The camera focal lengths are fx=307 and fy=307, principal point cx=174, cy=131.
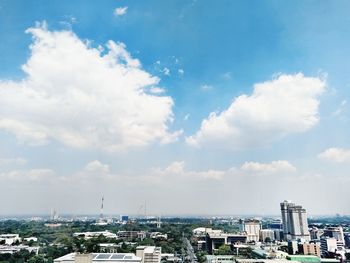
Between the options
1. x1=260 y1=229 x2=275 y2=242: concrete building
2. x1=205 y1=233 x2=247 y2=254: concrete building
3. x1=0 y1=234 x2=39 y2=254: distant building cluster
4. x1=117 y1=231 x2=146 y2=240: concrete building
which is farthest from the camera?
x1=260 y1=229 x2=275 y2=242: concrete building

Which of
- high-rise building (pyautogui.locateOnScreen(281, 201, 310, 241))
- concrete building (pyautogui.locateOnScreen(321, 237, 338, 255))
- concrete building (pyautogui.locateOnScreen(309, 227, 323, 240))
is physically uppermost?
high-rise building (pyautogui.locateOnScreen(281, 201, 310, 241))

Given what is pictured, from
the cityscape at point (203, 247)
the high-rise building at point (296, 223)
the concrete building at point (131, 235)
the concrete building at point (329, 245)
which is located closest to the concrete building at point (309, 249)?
the cityscape at point (203, 247)

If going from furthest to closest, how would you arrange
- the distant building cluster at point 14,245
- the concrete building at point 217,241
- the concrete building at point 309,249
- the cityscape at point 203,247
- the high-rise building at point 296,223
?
the high-rise building at point 296,223 < the concrete building at point 217,241 < the distant building cluster at point 14,245 < the concrete building at point 309,249 < the cityscape at point 203,247

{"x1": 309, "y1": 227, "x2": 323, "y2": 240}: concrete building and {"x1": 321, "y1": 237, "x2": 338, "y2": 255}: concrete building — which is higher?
{"x1": 309, "y1": 227, "x2": 323, "y2": 240}: concrete building

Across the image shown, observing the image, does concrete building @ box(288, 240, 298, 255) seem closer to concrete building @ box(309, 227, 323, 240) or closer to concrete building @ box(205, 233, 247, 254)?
concrete building @ box(205, 233, 247, 254)

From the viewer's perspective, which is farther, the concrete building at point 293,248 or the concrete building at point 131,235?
the concrete building at point 131,235

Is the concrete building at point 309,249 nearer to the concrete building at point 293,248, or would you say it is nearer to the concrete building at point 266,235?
the concrete building at point 293,248

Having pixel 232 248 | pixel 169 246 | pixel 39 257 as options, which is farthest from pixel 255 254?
pixel 39 257

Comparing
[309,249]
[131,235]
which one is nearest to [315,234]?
[309,249]

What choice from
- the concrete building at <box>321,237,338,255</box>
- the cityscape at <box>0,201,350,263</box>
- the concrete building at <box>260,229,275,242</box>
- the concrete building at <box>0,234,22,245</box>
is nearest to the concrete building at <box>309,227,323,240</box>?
the cityscape at <box>0,201,350,263</box>

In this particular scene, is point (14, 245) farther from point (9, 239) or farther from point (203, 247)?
point (203, 247)

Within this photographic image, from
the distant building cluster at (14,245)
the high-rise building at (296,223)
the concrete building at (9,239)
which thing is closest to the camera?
the distant building cluster at (14,245)

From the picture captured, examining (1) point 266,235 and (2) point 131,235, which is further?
(1) point 266,235
